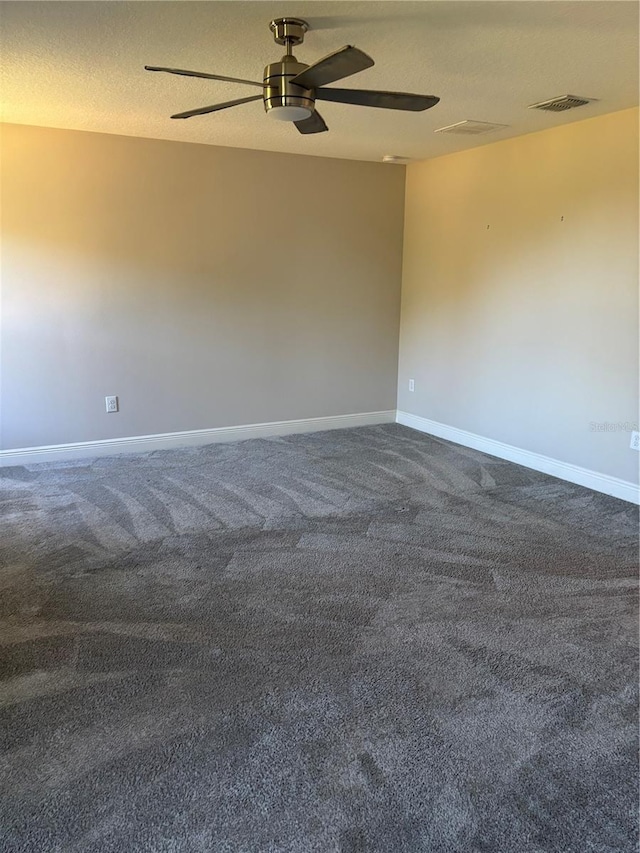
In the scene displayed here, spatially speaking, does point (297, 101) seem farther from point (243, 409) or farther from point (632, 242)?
point (243, 409)

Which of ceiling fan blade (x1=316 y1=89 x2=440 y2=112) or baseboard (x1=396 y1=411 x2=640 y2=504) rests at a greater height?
ceiling fan blade (x1=316 y1=89 x2=440 y2=112)

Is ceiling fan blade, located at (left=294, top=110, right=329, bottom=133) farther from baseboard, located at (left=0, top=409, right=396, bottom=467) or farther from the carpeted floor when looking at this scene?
baseboard, located at (left=0, top=409, right=396, bottom=467)

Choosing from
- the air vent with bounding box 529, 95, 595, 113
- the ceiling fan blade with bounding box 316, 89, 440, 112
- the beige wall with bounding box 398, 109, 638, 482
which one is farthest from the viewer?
the beige wall with bounding box 398, 109, 638, 482

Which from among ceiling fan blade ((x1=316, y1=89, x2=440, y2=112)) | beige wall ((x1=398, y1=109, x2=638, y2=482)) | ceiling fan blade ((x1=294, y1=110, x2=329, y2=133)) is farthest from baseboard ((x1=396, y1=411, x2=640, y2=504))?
ceiling fan blade ((x1=294, y1=110, x2=329, y2=133))

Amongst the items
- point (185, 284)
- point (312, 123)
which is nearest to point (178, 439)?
point (185, 284)

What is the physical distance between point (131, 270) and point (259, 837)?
12.5 feet

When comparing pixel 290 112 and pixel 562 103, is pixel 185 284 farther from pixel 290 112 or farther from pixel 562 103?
pixel 562 103

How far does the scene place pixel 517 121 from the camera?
12.0 ft

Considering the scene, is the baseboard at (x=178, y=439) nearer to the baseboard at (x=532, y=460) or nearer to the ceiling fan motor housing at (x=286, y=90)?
the baseboard at (x=532, y=460)

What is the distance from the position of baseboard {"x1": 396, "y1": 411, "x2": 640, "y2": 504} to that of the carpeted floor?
121 millimetres

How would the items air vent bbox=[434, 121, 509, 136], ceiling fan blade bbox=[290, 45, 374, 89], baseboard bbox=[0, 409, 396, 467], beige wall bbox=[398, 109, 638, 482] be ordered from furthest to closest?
baseboard bbox=[0, 409, 396, 467] < air vent bbox=[434, 121, 509, 136] < beige wall bbox=[398, 109, 638, 482] < ceiling fan blade bbox=[290, 45, 374, 89]

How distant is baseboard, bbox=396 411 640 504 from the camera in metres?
3.73

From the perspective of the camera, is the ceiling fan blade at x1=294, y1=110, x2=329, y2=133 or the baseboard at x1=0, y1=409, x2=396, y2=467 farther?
the baseboard at x1=0, y1=409, x2=396, y2=467

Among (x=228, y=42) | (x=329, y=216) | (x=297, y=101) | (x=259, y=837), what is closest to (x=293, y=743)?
(x=259, y=837)
